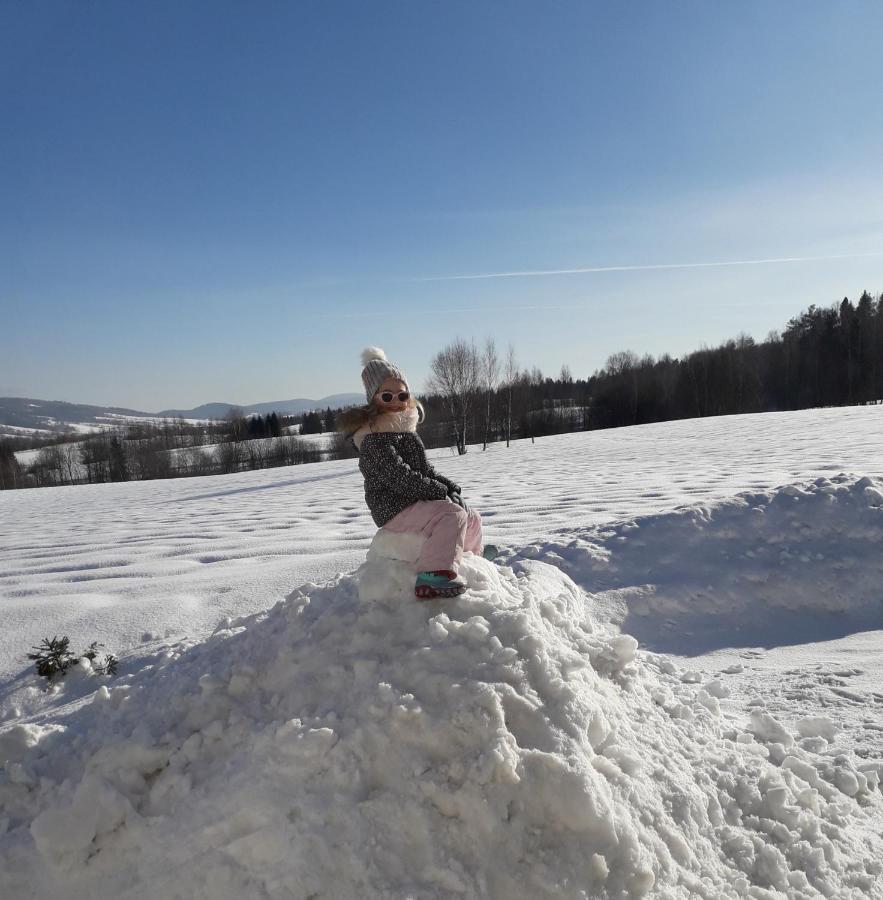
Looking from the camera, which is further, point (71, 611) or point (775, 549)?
point (775, 549)

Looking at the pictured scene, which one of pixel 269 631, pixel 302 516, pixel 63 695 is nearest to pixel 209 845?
pixel 269 631

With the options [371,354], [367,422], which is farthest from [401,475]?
[371,354]

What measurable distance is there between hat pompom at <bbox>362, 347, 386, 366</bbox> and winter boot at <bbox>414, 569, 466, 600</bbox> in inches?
50.4

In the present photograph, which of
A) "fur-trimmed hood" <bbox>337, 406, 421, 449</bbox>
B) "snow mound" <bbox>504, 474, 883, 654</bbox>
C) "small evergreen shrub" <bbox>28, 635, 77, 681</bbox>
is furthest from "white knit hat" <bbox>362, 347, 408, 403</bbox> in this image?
"snow mound" <bbox>504, 474, 883, 654</bbox>

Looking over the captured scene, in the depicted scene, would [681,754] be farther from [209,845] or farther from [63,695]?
[63,695]

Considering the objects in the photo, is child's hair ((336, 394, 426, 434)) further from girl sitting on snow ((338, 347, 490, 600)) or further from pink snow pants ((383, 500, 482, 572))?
pink snow pants ((383, 500, 482, 572))

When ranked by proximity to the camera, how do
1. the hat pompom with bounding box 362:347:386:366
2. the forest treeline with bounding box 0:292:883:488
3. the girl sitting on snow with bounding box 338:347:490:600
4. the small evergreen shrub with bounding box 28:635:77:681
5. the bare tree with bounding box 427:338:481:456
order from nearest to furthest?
the girl sitting on snow with bounding box 338:347:490:600
the hat pompom with bounding box 362:347:386:366
the small evergreen shrub with bounding box 28:635:77:681
the bare tree with bounding box 427:338:481:456
the forest treeline with bounding box 0:292:883:488

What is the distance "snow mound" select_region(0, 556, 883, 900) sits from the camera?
1.90 metres

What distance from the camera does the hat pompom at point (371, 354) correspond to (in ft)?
10.8

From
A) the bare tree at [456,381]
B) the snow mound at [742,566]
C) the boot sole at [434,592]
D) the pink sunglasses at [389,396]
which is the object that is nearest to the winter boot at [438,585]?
the boot sole at [434,592]

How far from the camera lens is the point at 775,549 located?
564 centimetres

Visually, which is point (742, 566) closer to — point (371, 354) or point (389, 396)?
point (389, 396)

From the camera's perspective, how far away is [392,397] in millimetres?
3186

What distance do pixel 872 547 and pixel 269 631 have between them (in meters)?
5.69
